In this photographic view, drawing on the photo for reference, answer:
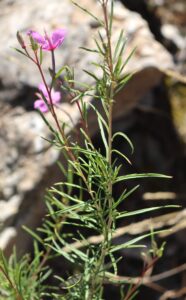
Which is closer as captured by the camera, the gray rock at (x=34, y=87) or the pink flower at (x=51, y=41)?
the pink flower at (x=51, y=41)

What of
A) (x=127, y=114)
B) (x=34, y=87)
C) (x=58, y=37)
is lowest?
(x=127, y=114)

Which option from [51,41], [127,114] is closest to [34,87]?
[127,114]

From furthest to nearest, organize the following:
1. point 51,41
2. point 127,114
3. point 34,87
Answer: point 127,114 < point 34,87 < point 51,41

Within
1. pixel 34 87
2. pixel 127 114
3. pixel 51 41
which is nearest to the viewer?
pixel 51 41

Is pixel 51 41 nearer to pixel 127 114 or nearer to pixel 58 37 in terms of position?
pixel 58 37

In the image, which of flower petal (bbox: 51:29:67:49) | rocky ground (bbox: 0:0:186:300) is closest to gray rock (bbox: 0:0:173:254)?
rocky ground (bbox: 0:0:186:300)

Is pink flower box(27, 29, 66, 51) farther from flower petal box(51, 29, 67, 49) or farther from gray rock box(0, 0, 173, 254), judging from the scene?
gray rock box(0, 0, 173, 254)

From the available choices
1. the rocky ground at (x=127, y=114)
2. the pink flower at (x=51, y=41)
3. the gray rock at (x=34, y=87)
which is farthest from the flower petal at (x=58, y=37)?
the rocky ground at (x=127, y=114)

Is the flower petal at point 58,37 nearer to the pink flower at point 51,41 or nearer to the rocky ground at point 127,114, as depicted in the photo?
the pink flower at point 51,41

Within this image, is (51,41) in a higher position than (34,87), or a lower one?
higher
